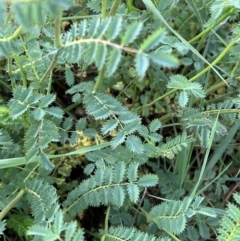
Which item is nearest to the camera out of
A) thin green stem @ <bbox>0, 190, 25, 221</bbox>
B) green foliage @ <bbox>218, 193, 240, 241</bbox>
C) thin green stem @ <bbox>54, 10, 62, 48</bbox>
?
thin green stem @ <bbox>54, 10, 62, 48</bbox>

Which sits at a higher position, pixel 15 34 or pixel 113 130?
pixel 15 34

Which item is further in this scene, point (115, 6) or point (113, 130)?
point (113, 130)

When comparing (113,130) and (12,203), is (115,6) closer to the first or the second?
(113,130)

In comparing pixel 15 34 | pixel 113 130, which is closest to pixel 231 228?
pixel 113 130

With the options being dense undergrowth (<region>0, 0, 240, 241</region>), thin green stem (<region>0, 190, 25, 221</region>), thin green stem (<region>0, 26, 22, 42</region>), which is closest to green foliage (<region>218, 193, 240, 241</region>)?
dense undergrowth (<region>0, 0, 240, 241</region>)

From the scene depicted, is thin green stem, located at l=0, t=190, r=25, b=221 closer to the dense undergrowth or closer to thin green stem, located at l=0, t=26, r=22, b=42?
the dense undergrowth

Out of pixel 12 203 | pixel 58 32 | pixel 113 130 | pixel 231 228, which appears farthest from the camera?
pixel 113 130

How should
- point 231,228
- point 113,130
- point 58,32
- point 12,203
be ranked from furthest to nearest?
point 113,130 < point 12,203 < point 231,228 < point 58,32

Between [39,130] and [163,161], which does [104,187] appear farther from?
[163,161]

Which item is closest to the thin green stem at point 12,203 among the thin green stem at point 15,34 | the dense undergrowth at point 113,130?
the dense undergrowth at point 113,130
